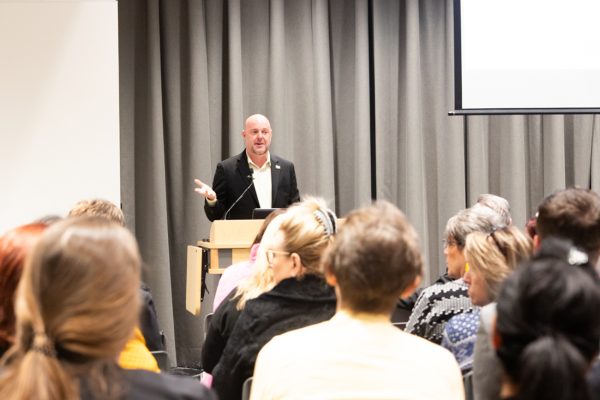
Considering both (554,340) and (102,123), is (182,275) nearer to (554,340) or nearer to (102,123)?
(102,123)

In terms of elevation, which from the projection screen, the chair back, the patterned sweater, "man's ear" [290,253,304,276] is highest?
the projection screen

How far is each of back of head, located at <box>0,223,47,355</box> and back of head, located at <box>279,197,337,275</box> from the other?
0.87m

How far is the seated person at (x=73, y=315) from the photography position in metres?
1.24

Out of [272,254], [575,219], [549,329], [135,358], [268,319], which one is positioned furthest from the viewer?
[272,254]

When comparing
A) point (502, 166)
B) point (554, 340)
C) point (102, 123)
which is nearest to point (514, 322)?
point (554, 340)

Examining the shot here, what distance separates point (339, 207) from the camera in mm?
6910

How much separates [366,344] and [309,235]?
71cm

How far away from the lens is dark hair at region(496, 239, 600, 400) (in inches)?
46.6

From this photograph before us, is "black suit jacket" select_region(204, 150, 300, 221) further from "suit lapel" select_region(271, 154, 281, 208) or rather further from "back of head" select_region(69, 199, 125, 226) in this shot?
"back of head" select_region(69, 199, 125, 226)

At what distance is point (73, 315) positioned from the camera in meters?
1.26

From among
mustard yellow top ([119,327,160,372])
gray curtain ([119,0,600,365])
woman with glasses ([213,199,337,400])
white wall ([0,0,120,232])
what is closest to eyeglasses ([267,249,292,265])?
woman with glasses ([213,199,337,400])

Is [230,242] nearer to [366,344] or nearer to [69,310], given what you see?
[366,344]

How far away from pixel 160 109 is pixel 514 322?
5.43 meters

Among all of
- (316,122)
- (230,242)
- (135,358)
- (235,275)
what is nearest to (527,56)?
(316,122)
